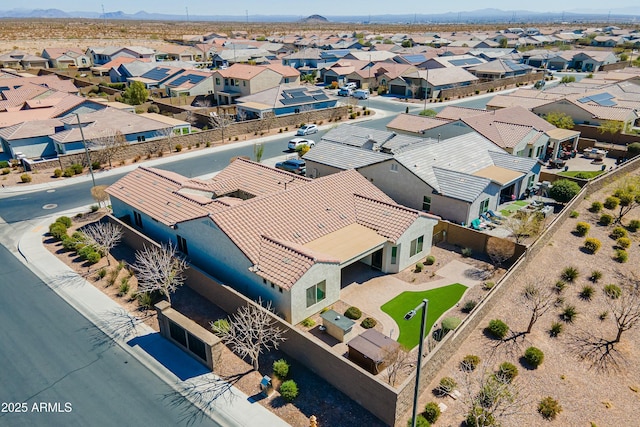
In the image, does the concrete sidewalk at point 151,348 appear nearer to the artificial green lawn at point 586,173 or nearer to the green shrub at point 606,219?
the green shrub at point 606,219

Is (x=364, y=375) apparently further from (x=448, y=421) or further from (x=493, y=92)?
(x=493, y=92)

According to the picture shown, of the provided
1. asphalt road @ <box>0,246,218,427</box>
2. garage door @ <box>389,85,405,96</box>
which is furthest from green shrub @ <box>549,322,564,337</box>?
garage door @ <box>389,85,405,96</box>

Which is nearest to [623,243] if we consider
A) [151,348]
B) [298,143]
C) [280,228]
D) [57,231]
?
[280,228]

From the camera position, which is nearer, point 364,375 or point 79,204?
point 364,375

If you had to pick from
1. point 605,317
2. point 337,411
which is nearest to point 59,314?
point 337,411

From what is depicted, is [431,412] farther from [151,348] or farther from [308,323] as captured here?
[151,348]

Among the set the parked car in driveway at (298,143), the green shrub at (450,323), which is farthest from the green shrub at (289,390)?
the parked car in driveway at (298,143)
